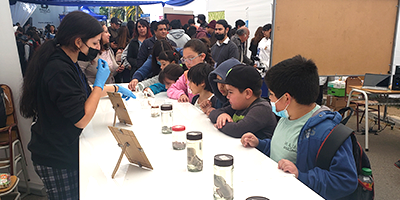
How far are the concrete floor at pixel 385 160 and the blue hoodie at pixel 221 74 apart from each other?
1676 mm

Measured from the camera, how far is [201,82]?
7.98 feet

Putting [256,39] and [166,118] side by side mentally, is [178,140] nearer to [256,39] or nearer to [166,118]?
[166,118]

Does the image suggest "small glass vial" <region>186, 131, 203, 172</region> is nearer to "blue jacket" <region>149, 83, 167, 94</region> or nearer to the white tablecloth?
the white tablecloth

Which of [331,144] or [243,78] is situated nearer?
[331,144]

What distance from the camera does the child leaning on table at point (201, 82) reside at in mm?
2395

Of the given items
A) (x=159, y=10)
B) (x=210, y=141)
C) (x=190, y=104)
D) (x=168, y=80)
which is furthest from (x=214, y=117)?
(x=159, y=10)

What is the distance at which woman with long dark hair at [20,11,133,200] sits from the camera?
147 cm

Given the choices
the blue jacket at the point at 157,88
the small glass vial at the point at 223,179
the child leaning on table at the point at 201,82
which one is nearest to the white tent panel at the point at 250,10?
the blue jacket at the point at 157,88

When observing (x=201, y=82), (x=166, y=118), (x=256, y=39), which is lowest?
(x=166, y=118)

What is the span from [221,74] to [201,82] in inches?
13.9

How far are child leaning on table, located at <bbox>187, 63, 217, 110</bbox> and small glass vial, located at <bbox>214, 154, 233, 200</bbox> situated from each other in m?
1.44

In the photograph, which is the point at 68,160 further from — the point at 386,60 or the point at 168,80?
the point at 386,60

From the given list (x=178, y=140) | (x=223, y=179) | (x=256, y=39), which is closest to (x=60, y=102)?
(x=178, y=140)

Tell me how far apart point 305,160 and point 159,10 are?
10.7 meters
